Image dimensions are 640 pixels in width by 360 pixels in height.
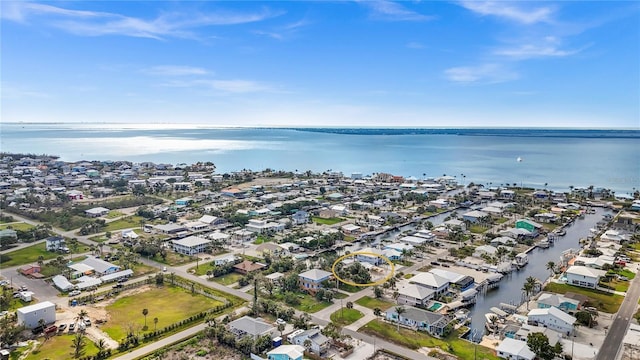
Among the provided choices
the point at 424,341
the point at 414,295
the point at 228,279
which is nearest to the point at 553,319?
the point at 424,341

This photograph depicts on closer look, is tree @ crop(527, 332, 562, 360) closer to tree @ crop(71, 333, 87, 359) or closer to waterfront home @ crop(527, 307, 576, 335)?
waterfront home @ crop(527, 307, 576, 335)

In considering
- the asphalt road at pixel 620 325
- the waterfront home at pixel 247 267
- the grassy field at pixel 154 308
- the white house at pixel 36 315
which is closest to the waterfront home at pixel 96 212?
the grassy field at pixel 154 308

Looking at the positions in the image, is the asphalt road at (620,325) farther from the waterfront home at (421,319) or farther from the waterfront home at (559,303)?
the waterfront home at (421,319)

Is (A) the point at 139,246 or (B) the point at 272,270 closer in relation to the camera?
(B) the point at 272,270

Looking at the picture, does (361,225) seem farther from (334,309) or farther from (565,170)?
(565,170)

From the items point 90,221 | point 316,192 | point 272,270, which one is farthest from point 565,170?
point 90,221

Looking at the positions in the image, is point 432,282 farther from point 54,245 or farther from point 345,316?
point 54,245
